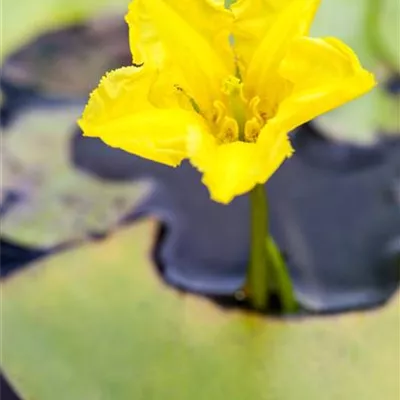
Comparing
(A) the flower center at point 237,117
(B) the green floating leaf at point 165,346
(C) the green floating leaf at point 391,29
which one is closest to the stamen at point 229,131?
(A) the flower center at point 237,117

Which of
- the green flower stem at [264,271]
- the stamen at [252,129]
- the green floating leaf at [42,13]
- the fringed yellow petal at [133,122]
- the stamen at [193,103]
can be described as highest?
the fringed yellow petal at [133,122]

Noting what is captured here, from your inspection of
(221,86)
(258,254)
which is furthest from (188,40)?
(258,254)

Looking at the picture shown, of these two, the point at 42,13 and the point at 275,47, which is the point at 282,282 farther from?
the point at 42,13

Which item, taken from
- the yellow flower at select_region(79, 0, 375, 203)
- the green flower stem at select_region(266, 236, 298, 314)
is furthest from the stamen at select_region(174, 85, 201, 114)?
the green flower stem at select_region(266, 236, 298, 314)

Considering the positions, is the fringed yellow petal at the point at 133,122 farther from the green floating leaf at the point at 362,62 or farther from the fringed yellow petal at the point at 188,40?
the green floating leaf at the point at 362,62

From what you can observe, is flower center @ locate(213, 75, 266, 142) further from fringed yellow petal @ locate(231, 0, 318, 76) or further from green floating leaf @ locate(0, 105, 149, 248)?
green floating leaf @ locate(0, 105, 149, 248)

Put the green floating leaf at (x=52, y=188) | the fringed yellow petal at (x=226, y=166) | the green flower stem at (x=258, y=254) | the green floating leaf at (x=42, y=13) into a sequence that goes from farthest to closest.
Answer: the green floating leaf at (x=42, y=13) < the green floating leaf at (x=52, y=188) < the green flower stem at (x=258, y=254) < the fringed yellow petal at (x=226, y=166)

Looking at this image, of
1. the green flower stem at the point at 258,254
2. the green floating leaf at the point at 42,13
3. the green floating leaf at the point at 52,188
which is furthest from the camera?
the green floating leaf at the point at 42,13
